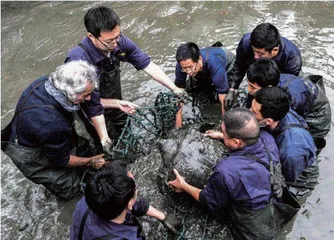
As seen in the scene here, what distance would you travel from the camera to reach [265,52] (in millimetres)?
4059

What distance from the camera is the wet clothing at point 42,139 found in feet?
10.8

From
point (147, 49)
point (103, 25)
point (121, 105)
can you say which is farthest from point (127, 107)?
point (147, 49)

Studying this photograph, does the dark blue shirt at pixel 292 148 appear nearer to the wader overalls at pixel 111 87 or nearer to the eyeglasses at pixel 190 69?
the eyeglasses at pixel 190 69

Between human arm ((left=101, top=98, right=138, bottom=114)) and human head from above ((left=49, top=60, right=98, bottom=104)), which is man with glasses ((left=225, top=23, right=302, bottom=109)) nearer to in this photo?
human arm ((left=101, top=98, right=138, bottom=114))

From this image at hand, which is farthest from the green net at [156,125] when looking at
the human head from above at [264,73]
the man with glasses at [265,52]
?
the human head from above at [264,73]

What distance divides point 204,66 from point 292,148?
172 cm

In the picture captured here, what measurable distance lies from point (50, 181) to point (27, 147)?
537 millimetres

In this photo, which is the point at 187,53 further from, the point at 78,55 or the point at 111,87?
the point at 78,55

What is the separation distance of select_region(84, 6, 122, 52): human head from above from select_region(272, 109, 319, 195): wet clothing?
81.4 inches

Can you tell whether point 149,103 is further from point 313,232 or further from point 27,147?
point 313,232

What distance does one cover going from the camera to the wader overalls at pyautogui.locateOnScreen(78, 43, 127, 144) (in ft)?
13.7

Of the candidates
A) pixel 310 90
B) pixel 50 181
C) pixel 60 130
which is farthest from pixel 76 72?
pixel 310 90

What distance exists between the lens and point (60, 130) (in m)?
3.36

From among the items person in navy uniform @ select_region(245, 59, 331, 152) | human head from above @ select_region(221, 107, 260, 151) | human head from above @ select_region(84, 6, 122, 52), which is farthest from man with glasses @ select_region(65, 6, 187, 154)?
human head from above @ select_region(221, 107, 260, 151)
